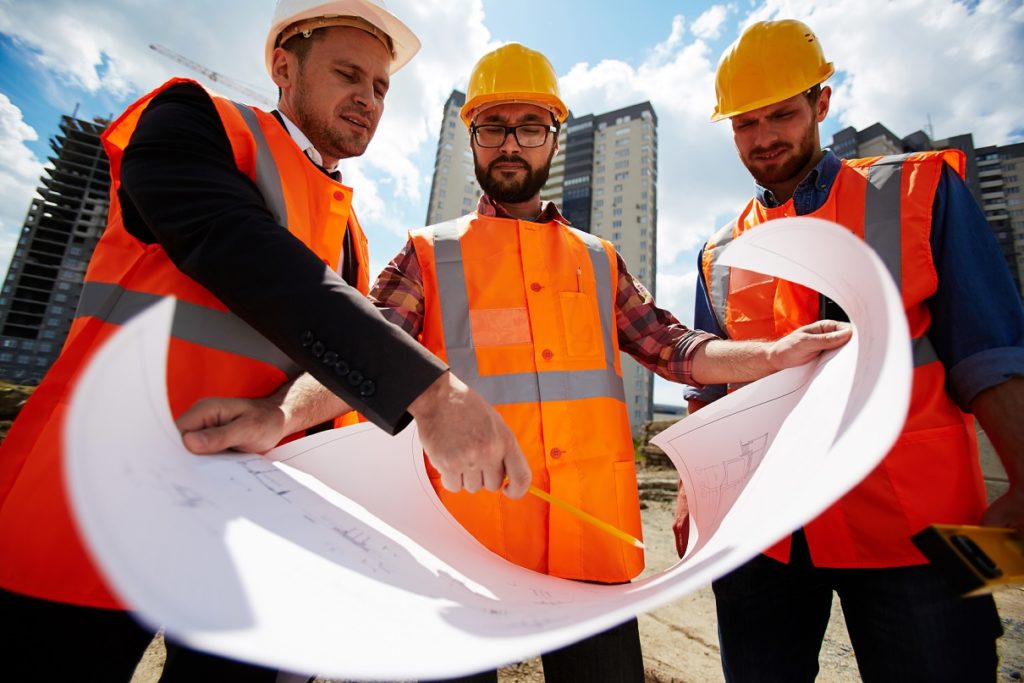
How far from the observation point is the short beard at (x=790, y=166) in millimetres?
2072

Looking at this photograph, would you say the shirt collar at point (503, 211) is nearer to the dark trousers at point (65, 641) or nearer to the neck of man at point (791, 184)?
the neck of man at point (791, 184)

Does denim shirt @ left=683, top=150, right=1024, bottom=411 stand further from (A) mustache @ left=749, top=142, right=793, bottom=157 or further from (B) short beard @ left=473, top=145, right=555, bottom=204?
(B) short beard @ left=473, top=145, right=555, bottom=204

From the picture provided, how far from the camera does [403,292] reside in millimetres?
1760

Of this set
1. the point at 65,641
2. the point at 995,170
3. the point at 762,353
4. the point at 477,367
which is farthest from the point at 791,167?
the point at 995,170

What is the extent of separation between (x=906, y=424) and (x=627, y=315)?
1.03 metres

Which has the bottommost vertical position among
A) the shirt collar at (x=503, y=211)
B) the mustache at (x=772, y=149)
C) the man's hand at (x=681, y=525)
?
the man's hand at (x=681, y=525)

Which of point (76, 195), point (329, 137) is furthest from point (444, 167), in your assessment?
point (329, 137)

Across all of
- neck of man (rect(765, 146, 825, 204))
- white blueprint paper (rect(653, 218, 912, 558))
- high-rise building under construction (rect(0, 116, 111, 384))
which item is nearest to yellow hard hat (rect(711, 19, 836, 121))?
neck of man (rect(765, 146, 825, 204))

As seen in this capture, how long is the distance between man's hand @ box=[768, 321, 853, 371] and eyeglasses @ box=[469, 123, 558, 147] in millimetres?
1396

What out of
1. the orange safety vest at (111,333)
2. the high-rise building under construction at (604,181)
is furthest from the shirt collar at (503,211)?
the high-rise building under construction at (604,181)

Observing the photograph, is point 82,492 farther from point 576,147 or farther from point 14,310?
point 14,310

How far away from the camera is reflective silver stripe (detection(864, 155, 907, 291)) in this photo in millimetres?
1629

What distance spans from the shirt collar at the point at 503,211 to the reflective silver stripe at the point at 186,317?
112 centimetres

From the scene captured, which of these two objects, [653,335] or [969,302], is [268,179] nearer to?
[653,335]
